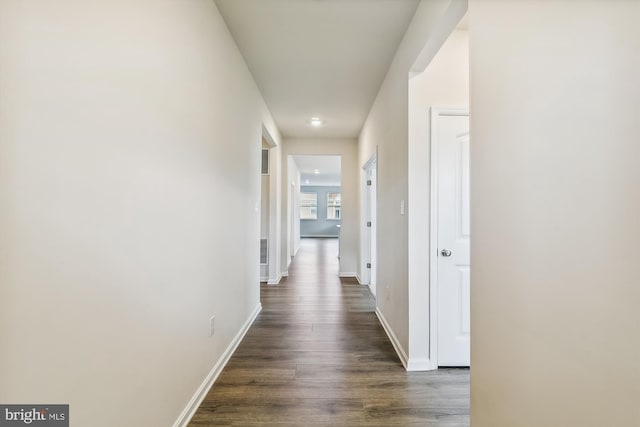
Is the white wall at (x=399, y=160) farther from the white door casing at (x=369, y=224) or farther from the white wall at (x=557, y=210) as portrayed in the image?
the white door casing at (x=369, y=224)

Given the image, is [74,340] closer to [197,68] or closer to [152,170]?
[152,170]

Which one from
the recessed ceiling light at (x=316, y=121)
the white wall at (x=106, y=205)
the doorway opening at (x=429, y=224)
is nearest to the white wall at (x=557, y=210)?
the doorway opening at (x=429, y=224)

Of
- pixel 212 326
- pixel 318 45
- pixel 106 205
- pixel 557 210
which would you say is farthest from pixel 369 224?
pixel 106 205

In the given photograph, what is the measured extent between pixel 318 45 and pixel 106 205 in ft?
6.72

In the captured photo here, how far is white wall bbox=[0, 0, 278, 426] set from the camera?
0.69 metres

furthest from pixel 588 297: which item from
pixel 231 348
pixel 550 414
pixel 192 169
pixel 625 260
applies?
pixel 231 348

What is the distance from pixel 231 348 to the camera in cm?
226

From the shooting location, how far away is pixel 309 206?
12969 mm

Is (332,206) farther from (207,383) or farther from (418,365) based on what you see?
(207,383)

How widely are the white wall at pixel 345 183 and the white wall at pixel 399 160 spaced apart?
191 centimetres

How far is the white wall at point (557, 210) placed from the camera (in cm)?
63

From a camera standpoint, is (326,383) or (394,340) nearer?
(326,383)

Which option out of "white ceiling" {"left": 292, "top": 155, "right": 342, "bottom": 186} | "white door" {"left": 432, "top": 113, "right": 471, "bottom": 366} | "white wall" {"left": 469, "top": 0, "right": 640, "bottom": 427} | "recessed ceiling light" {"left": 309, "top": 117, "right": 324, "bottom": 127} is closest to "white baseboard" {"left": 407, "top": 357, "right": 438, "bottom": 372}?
"white door" {"left": 432, "top": 113, "right": 471, "bottom": 366}

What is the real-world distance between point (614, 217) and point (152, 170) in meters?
1.53
